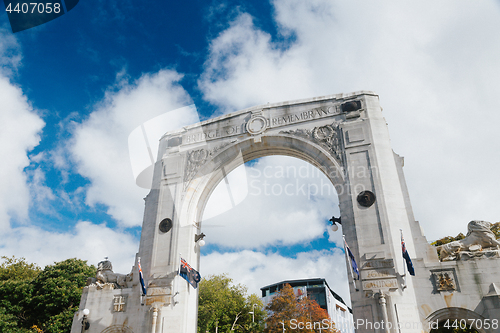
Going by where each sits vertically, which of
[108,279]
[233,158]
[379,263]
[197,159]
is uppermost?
[197,159]

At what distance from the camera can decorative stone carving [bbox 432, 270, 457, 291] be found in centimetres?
1244

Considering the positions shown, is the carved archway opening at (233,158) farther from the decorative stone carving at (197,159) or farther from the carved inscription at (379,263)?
the carved inscription at (379,263)

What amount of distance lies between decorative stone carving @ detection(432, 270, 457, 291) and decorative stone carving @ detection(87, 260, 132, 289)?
14.2 meters

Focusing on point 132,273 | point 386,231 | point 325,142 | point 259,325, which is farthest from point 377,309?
point 259,325

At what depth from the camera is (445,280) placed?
1256 cm

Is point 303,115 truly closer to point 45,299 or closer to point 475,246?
point 475,246

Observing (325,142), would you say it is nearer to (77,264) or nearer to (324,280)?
(77,264)

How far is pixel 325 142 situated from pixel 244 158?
4.95 meters

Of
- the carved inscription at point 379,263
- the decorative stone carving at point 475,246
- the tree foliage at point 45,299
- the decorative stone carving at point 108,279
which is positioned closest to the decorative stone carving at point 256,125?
the carved inscription at point 379,263

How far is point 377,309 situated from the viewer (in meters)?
12.8

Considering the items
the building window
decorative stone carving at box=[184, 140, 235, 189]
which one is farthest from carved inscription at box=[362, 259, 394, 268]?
the building window

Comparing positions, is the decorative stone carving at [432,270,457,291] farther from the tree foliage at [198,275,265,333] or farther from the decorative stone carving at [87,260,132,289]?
the tree foliage at [198,275,265,333]

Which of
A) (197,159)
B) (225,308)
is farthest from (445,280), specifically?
(225,308)

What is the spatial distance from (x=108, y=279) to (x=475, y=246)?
1709 centimetres
